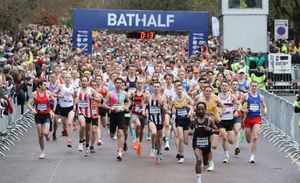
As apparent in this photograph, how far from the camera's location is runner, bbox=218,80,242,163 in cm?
1925

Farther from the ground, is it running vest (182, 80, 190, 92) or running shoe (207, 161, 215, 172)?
running vest (182, 80, 190, 92)

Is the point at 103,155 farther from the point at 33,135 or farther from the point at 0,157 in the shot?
the point at 33,135

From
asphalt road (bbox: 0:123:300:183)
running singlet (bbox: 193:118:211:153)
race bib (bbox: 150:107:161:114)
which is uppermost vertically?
race bib (bbox: 150:107:161:114)

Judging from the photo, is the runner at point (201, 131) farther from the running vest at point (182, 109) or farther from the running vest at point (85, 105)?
the running vest at point (85, 105)

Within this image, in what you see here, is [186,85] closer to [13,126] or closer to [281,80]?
[13,126]

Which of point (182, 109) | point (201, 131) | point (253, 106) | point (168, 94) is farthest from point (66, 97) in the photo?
point (201, 131)

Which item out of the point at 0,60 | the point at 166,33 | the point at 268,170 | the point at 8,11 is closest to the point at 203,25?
the point at 8,11

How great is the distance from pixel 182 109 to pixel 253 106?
5.21 ft

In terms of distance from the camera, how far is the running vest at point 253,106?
63.6 ft

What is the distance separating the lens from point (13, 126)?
955 inches

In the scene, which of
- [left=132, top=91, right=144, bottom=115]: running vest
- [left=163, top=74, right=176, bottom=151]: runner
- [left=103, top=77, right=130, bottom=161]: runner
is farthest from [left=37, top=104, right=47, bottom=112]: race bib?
[left=163, top=74, right=176, bottom=151]: runner

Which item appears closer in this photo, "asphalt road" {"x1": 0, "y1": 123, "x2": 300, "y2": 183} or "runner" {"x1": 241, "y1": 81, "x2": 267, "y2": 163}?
"asphalt road" {"x1": 0, "y1": 123, "x2": 300, "y2": 183}

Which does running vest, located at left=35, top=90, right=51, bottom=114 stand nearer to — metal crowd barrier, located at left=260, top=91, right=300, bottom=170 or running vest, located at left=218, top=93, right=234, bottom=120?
running vest, located at left=218, top=93, right=234, bottom=120

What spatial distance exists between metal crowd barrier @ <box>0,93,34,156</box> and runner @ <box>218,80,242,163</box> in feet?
16.3
